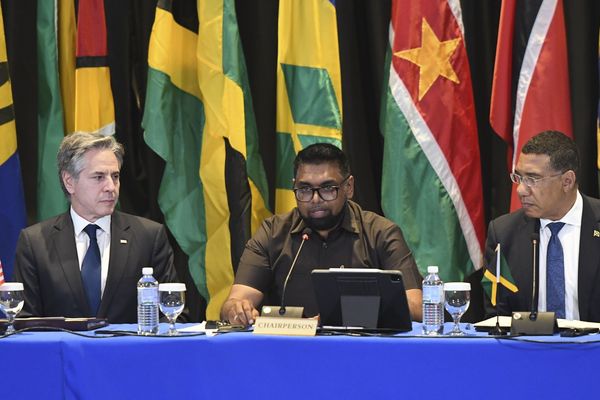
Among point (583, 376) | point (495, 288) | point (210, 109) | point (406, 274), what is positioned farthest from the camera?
point (210, 109)

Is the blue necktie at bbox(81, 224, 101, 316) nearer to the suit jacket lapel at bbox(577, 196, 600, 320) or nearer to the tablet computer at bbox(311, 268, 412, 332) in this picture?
the tablet computer at bbox(311, 268, 412, 332)

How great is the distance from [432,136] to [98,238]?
5.85ft

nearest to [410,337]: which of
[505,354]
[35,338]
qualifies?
[505,354]

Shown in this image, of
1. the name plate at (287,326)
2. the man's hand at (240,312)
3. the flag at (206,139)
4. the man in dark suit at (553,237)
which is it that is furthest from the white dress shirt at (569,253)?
the flag at (206,139)

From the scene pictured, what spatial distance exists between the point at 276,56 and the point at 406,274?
189 cm

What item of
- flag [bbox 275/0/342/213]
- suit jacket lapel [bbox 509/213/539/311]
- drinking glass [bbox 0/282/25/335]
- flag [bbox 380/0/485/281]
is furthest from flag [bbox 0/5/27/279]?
suit jacket lapel [bbox 509/213/539/311]

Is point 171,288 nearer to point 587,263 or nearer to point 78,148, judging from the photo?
point 78,148

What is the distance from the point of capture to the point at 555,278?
14.8 feet

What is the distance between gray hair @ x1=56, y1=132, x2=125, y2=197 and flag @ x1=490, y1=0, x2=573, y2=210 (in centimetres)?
194

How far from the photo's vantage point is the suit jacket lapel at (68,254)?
456 centimetres

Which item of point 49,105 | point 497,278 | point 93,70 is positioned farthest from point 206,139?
point 497,278

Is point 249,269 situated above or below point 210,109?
below

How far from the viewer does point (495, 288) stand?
12.8 ft

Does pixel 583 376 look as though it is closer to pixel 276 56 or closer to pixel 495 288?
pixel 495 288
